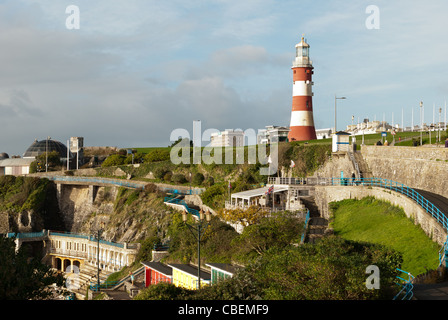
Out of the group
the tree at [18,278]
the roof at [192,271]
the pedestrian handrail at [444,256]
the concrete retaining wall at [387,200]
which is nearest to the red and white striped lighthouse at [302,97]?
the concrete retaining wall at [387,200]

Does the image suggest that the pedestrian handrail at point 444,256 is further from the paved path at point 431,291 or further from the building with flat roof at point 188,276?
the building with flat roof at point 188,276

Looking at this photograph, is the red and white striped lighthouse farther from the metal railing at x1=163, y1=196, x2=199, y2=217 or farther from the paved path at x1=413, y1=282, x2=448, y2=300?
the paved path at x1=413, y1=282, x2=448, y2=300

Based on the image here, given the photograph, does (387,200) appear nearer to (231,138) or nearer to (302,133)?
(302,133)
